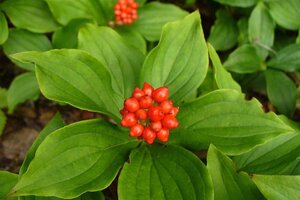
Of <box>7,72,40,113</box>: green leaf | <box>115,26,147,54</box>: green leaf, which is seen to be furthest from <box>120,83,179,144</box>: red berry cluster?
<box>7,72,40,113</box>: green leaf

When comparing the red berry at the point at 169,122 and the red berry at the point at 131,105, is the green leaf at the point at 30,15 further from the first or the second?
the red berry at the point at 169,122

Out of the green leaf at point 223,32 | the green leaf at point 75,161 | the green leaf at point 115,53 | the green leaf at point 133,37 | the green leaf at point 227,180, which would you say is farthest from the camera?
the green leaf at point 223,32

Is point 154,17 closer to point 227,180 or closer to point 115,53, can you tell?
point 115,53

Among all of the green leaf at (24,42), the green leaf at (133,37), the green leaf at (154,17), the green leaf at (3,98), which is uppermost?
the green leaf at (154,17)

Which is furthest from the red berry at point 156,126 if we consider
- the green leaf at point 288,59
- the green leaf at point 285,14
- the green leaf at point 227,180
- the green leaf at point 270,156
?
the green leaf at point 285,14

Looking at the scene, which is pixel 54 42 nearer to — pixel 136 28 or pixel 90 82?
pixel 136 28

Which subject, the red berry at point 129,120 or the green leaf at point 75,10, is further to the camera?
the green leaf at point 75,10

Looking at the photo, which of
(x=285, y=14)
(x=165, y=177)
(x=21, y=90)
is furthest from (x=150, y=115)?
(x=285, y=14)
